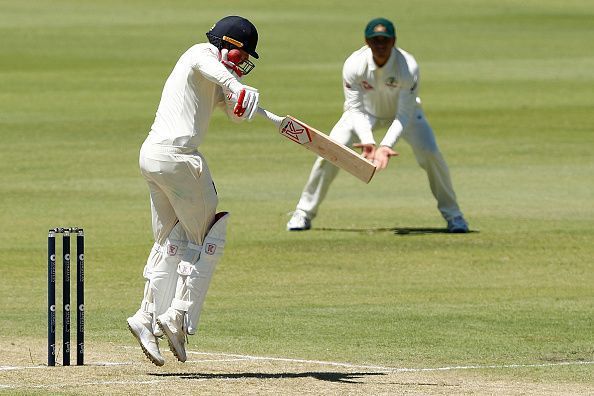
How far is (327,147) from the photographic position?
8656mm

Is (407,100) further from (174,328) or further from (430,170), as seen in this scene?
(174,328)

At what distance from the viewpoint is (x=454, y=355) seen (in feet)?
30.0

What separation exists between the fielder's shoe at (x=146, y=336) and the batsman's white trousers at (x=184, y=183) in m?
0.50

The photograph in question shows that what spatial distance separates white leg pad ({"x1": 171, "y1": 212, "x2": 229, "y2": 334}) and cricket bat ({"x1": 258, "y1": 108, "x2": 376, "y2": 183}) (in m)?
0.61

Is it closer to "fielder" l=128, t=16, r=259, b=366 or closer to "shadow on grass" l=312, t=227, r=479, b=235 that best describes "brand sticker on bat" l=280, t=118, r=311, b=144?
"fielder" l=128, t=16, r=259, b=366

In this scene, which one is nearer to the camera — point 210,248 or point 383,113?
point 210,248

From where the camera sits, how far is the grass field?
28.8 ft

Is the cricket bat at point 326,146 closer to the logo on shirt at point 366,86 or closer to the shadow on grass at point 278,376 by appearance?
the shadow on grass at point 278,376

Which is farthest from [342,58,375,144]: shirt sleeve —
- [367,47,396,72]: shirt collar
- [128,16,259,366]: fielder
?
[128,16,259,366]: fielder

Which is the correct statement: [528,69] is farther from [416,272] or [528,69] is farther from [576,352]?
[576,352]

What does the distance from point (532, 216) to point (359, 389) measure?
8627 millimetres

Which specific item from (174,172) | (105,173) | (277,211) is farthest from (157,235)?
(105,173)

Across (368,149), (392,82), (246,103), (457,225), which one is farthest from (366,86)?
(246,103)

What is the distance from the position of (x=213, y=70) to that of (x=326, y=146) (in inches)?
31.1
